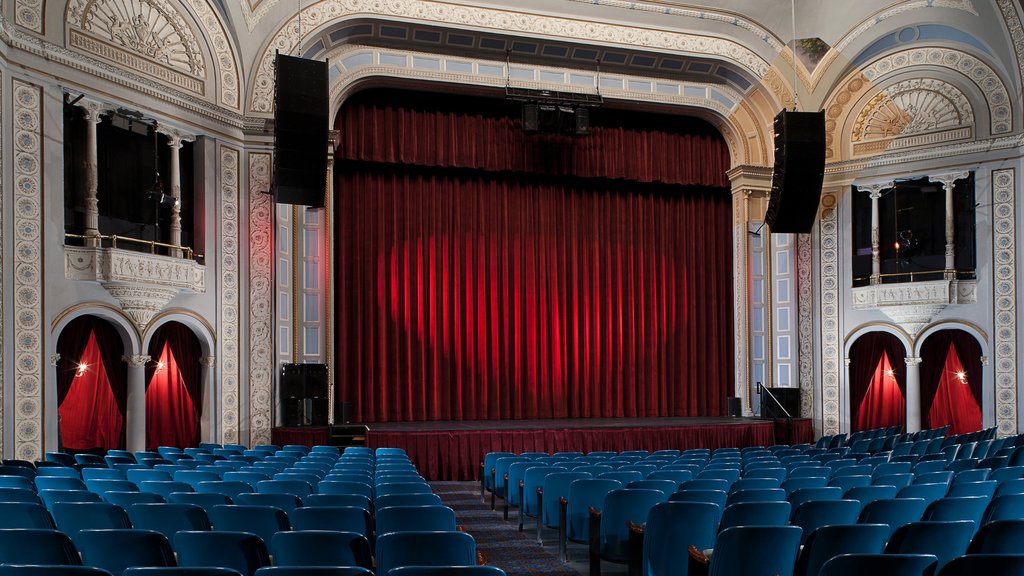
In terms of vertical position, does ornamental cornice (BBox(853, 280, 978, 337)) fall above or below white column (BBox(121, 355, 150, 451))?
above

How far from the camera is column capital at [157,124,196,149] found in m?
13.8

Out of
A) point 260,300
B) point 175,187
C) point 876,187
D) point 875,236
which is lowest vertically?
point 260,300

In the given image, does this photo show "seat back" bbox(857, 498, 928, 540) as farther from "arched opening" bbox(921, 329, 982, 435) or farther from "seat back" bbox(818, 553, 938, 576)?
"arched opening" bbox(921, 329, 982, 435)

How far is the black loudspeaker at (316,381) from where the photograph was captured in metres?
14.8

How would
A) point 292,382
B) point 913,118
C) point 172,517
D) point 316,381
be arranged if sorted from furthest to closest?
point 913,118
point 316,381
point 292,382
point 172,517

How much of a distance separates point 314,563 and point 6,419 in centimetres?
934

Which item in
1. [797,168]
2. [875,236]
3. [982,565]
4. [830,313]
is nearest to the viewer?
[982,565]

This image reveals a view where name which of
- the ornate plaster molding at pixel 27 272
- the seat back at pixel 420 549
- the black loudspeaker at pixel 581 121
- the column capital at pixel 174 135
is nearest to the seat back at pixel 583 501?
the seat back at pixel 420 549

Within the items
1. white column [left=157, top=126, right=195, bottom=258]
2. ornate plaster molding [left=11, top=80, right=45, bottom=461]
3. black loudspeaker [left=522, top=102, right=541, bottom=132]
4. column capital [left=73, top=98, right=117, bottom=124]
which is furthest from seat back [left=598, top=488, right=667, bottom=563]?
black loudspeaker [left=522, top=102, right=541, bottom=132]

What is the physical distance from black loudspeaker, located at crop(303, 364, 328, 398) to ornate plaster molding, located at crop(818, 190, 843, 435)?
35.5 feet

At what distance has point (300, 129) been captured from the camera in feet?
40.1

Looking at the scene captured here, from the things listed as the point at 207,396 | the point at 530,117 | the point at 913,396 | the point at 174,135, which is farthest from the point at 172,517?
the point at 913,396

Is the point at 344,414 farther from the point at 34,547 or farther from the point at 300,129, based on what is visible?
the point at 34,547

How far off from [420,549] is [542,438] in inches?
435
